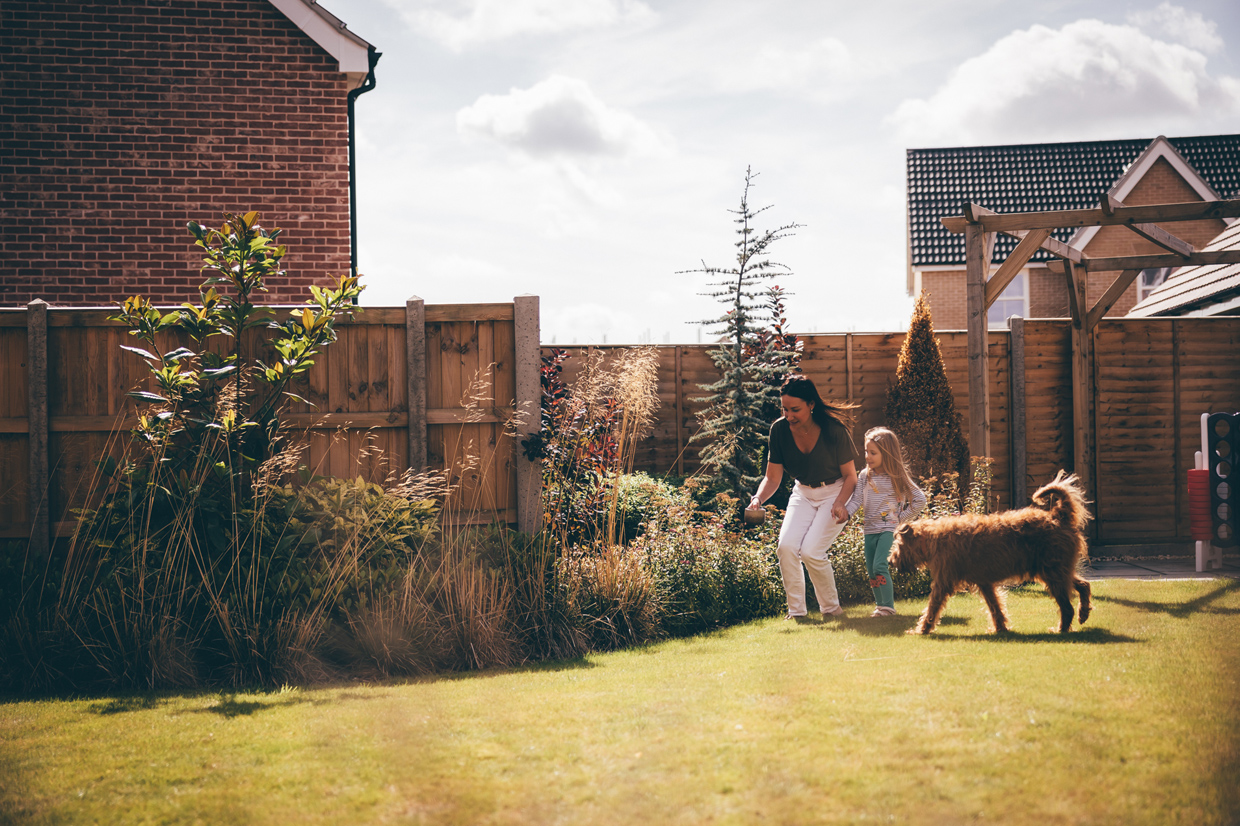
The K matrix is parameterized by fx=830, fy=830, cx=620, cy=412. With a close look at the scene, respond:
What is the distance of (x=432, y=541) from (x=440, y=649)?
779 millimetres

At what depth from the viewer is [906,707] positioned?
137 inches

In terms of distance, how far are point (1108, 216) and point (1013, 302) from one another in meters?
14.4

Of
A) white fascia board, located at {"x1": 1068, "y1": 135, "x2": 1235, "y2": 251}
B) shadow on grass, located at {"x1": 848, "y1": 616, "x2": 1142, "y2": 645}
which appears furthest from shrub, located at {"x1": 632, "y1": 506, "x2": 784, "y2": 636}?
white fascia board, located at {"x1": 1068, "y1": 135, "x2": 1235, "y2": 251}

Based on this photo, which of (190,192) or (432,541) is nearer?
(432,541)

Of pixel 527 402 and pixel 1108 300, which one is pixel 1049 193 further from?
pixel 527 402

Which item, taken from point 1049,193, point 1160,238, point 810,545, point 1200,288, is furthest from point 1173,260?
point 1049,193

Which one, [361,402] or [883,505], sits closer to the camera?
[883,505]

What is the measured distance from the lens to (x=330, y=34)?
848 cm

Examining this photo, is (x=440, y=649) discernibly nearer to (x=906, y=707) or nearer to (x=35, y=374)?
(x=906, y=707)

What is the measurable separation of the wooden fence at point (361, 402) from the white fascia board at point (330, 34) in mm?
3750

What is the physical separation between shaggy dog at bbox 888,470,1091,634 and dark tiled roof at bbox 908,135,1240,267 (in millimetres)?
17568

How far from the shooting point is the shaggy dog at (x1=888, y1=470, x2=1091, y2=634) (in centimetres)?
502

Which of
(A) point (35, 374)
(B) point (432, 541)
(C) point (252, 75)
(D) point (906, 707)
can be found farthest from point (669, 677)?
(C) point (252, 75)

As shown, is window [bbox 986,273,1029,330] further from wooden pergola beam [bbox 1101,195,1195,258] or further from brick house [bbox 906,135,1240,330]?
wooden pergola beam [bbox 1101,195,1195,258]
